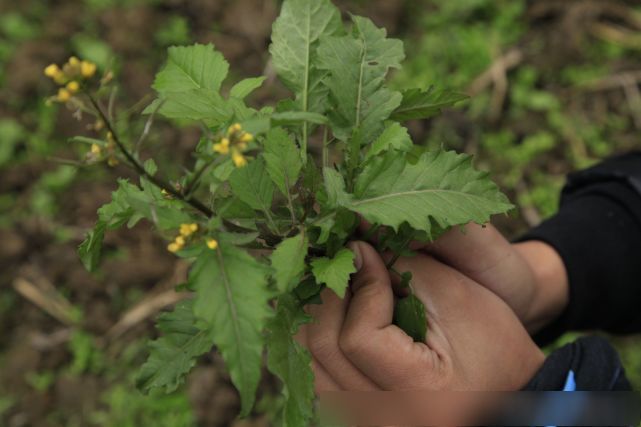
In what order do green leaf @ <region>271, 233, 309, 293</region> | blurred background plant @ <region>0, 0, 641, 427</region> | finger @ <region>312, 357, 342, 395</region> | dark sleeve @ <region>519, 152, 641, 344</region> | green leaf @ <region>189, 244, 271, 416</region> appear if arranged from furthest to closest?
blurred background plant @ <region>0, 0, 641, 427</region>
dark sleeve @ <region>519, 152, 641, 344</region>
finger @ <region>312, 357, 342, 395</region>
green leaf @ <region>271, 233, 309, 293</region>
green leaf @ <region>189, 244, 271, 416</region>

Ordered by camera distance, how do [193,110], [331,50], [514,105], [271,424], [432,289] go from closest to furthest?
1. [193,110]
2. [331,50]
3. [432,289]
4. [271,424]
5. [514,105]

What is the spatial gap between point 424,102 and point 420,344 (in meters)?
0.51

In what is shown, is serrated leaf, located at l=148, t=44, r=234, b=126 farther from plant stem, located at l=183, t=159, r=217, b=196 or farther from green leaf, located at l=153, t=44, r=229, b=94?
plant stem, located at l=183, t=159, r=217, b=196

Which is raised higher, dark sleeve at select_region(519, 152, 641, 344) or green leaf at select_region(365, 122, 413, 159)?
green leaf at select_region(365, 122, 413, 159)

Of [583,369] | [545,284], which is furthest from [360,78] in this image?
[545,284]

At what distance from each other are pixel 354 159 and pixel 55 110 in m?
2.45

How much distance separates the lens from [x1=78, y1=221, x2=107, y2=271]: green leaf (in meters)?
1.32

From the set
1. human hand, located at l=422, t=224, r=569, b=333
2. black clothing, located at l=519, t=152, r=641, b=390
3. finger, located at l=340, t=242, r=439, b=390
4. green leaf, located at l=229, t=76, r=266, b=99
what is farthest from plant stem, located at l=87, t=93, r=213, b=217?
black clothing, located at l=519, t=152, r=641, b=390

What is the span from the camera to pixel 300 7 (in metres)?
1.48

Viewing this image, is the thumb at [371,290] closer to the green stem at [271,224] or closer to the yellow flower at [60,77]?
the green stem at [271,224]

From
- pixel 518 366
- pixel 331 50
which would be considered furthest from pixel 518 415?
pixel 331 50

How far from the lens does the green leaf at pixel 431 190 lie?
1267mm

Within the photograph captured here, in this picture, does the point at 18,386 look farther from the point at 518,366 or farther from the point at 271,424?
the point at 518,366

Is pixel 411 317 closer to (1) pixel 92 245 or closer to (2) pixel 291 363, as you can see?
(2) pixel 291 363
